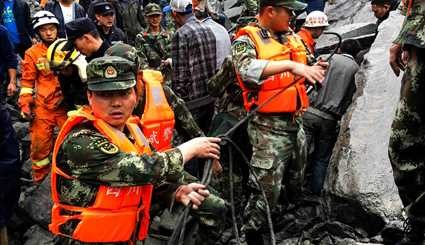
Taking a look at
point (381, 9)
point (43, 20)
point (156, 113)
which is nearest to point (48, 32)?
point (43, 20)

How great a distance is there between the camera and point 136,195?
362cm

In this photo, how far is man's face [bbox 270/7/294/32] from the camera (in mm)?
5125

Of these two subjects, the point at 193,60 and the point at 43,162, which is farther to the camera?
the point at 43,162

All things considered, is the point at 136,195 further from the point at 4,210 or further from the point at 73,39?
the point at 4,210

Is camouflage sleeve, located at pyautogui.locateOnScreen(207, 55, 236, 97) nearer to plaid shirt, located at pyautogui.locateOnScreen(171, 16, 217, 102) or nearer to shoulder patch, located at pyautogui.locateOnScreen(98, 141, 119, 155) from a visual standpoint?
plaid shirt, located at pyautogui.locateOnScreen(171, 16, 217, 102)

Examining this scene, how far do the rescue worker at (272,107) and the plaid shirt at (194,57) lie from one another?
54.6 inches

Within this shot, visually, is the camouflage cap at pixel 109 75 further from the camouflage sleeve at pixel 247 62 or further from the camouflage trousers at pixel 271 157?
the camouflage trousers at pixel 271 157

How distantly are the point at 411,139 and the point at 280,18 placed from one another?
210cm

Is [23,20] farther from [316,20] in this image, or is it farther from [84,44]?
[316,20]

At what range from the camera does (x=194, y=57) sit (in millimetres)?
6688

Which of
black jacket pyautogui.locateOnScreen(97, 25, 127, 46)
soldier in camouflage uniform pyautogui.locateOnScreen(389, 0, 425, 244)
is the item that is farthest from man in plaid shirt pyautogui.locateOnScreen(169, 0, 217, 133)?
soldier in camouflage uniform pyautogui.locateOnScreen(389, 0, 425, 244)

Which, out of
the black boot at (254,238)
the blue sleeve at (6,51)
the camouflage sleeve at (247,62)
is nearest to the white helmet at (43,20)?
the blue sleeve at (6,51)

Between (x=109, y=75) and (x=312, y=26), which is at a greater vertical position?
(x=109, y=75)

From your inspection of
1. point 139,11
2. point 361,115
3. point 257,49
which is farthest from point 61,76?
point 139,11
